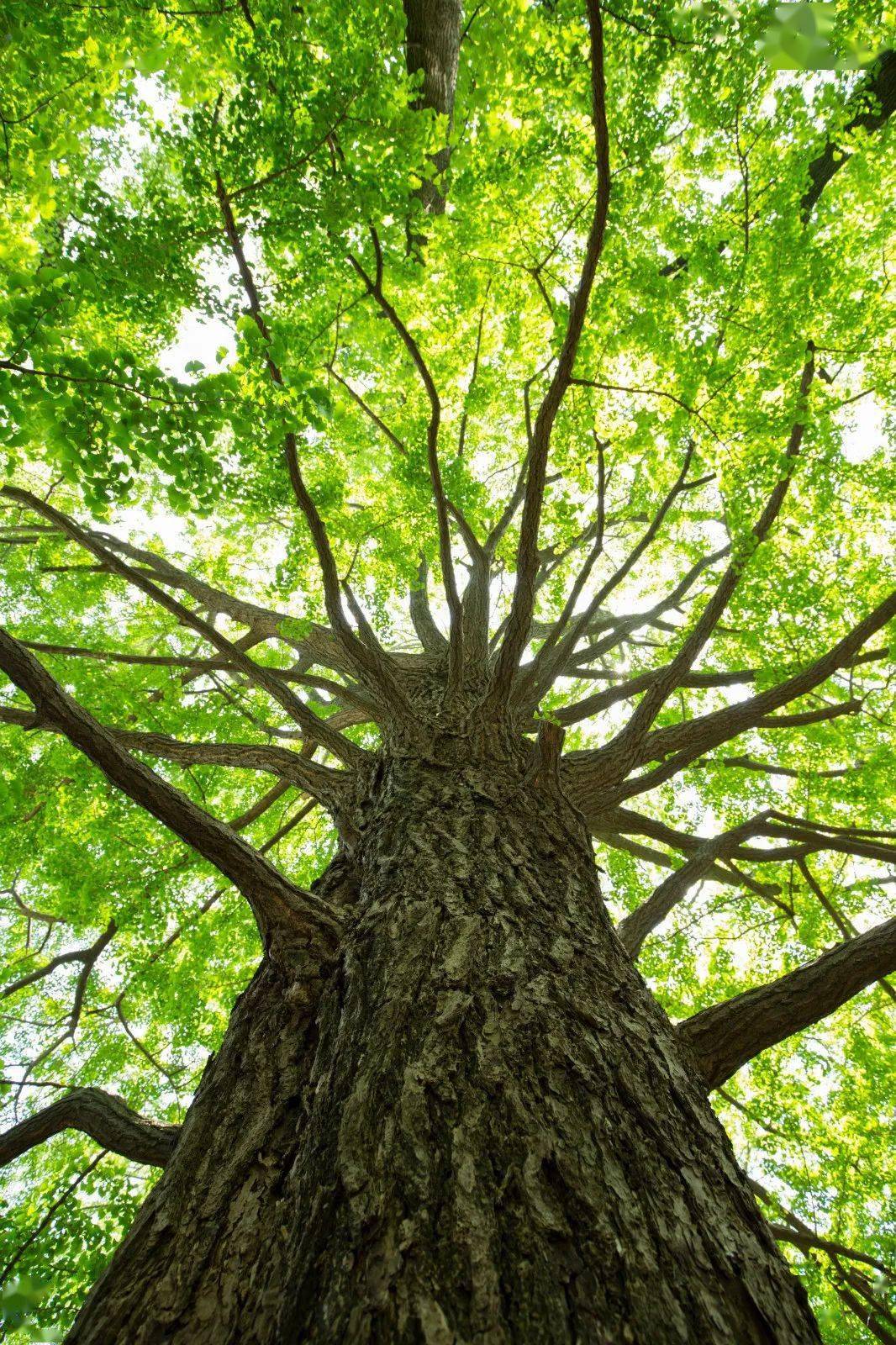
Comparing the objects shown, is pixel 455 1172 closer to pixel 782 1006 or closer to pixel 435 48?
pixel 782 1006

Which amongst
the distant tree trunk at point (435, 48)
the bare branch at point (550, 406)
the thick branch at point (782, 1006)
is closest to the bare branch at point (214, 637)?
the bare branch at point (550, 406)

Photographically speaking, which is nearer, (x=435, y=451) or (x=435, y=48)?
(x=435, y=451)

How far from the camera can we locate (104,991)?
19.8ft

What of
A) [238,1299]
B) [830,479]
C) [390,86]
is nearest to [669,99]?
[390,86]

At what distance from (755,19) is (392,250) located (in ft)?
7.18

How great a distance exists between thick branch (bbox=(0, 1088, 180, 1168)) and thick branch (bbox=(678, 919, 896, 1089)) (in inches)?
67.0

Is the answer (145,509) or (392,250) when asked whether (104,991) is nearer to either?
(145,509)

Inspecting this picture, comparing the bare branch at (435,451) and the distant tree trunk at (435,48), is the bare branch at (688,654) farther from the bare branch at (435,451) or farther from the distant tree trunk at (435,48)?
the distant tree trunk at (435,48)

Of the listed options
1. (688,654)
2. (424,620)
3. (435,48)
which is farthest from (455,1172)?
(435,48)

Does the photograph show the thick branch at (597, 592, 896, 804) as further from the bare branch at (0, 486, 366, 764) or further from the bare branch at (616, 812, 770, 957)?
the bare branch at (0, 486, 366, 764)

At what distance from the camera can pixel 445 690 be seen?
4750 millimetres

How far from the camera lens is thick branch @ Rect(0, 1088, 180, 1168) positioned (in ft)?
6.55

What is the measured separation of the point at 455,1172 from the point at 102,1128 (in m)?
1.45

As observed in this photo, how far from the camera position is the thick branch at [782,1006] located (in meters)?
2.03
